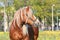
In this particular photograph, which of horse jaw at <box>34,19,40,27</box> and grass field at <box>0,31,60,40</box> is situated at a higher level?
horse jaw at <box>34,19,40,27</box>

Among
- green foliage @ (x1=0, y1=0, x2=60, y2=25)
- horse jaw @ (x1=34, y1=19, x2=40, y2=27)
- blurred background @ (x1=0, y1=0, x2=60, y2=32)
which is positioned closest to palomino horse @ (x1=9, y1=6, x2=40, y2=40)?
horse jaw @ (x1=34, y1=19, x2=40, y2=27)

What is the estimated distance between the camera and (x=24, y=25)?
4.61 meters

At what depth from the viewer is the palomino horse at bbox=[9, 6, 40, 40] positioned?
177 inches

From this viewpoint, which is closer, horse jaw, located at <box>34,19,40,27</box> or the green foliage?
horse jaw, located at <box>34,19,40,27</box>

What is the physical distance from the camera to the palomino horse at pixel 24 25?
14.8ft

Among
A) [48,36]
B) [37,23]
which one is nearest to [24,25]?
[37,23]

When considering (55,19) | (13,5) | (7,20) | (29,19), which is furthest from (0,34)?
(55,19)

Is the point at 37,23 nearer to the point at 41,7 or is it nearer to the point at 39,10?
the point at 39,10

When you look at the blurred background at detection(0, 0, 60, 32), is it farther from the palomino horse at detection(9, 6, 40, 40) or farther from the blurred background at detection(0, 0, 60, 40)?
the palomino horse at detection(9, 6, 40, 40)

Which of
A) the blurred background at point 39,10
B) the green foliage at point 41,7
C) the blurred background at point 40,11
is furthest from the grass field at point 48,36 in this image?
the green foliage at point 41,7

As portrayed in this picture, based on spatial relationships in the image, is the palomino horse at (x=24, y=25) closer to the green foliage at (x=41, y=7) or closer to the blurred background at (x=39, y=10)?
the blurred background at (x=39, y=10)

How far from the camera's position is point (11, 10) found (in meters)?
5.32

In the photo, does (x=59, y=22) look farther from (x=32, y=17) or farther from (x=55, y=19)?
(x=32, y=17)

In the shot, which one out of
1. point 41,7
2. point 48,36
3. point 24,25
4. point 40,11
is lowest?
point 48,36
